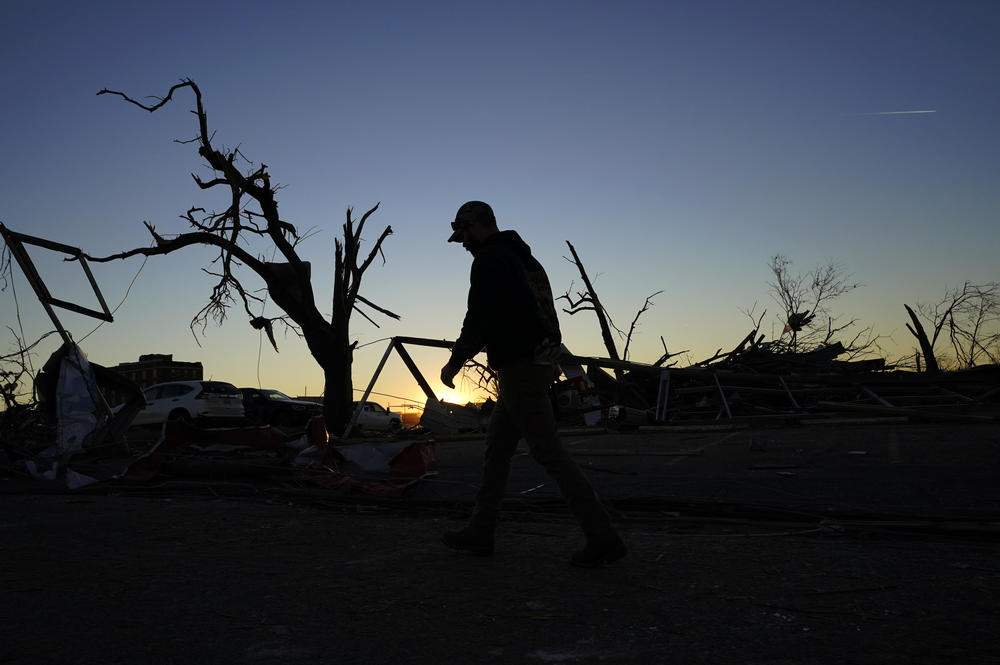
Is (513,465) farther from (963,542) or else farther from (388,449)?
(963,542)

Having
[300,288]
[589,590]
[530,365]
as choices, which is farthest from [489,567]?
[300,288]

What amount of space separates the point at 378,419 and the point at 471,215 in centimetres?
2774

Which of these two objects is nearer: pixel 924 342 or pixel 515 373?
pixel 515 373

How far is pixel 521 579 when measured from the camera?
3.16 m

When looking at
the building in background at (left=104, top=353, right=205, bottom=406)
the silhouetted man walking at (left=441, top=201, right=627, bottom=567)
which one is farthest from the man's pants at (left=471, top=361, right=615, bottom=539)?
the building in background at (left=104, top=353, right=205, bottom=406)

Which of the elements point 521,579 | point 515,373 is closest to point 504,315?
point 515,373

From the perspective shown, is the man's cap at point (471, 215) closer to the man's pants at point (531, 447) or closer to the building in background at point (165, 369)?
the man's pants at point (531, 447)

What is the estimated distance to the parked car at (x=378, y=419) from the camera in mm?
30062

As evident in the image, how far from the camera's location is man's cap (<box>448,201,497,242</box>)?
3.84 m

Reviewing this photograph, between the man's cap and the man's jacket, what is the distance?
220 millimetres

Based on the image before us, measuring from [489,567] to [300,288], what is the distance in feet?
53.3

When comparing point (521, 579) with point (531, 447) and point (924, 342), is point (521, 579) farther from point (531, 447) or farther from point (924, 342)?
point (924, 342)

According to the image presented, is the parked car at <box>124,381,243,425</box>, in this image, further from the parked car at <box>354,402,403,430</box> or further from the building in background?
the building in background

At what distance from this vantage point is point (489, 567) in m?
3.40
